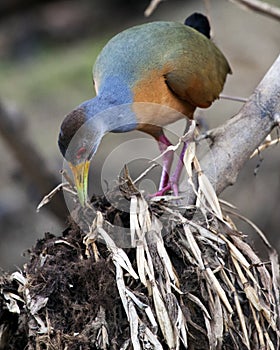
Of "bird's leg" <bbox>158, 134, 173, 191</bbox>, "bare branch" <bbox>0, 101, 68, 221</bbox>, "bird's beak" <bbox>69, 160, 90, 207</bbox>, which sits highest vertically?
"bare branch" <bbox>0, 101, 68, 221</bbox>

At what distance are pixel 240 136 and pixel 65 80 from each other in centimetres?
528

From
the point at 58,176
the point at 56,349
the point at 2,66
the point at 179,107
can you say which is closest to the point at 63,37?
the point at 2,66

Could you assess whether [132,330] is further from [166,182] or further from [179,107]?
[179,107]

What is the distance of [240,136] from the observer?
3021mm

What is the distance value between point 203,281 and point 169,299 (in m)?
0.15

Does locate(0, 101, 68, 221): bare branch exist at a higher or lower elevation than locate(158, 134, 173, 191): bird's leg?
higher

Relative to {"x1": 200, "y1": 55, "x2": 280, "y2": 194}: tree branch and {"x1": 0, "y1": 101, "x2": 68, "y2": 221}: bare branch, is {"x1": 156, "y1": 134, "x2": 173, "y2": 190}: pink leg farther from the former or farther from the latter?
{"x1": 0, "y1": 101, "x2": 68, "y2": 221}: bare branch

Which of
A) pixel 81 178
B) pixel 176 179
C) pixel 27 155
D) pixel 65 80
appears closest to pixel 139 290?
pixel 81 178

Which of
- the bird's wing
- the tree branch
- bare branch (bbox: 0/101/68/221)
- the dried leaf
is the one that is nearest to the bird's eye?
the tree branch

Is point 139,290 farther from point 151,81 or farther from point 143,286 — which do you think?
point 151,81

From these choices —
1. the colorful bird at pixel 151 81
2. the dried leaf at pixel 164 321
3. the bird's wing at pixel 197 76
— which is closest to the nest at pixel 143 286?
the dried leaf at pixel 164 321

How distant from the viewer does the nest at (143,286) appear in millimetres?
2615

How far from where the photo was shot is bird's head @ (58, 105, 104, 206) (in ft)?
10.5

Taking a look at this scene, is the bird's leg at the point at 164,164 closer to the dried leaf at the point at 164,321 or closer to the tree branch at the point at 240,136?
the tree branch at the point at 240,136
